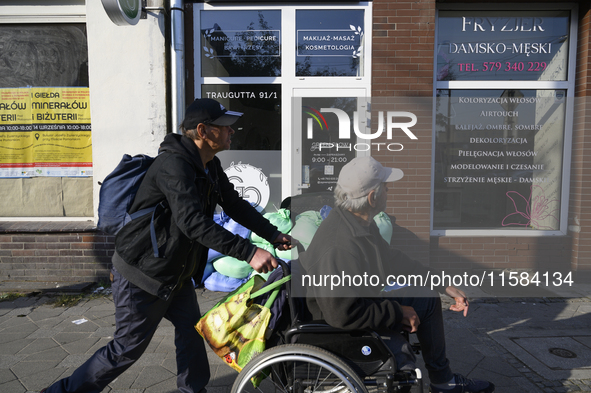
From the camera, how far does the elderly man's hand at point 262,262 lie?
2.13 metres

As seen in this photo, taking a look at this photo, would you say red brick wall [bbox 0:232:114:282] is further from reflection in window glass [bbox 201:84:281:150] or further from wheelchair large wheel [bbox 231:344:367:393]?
wheelchair large wheel [bbox 231:344:367:393]

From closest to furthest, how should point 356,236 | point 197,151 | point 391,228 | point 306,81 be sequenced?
point 356,236
point 197,151
point 391,228
point 306,81

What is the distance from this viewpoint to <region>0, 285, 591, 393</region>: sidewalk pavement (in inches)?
119

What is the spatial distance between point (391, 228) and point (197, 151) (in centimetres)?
306

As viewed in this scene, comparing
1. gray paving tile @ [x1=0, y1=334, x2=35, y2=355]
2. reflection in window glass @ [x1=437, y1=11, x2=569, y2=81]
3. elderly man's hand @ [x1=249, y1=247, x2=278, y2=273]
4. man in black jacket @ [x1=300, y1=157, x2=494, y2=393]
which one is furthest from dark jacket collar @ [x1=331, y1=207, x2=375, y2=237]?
reflection in window glass @ [x1=437, y1=11, x2=569, y2=81]

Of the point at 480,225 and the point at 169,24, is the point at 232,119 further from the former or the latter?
the point at 480,225

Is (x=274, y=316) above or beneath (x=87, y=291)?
above

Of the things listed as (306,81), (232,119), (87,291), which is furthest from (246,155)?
(232,119)

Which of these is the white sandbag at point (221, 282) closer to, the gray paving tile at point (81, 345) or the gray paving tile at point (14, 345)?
the gray paving tile at point (81, 345)

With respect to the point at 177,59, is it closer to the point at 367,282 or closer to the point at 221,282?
the point at 221,282

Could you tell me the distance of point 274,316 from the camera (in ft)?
7.38

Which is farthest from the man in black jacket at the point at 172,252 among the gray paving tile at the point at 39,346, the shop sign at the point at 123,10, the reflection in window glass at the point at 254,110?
the reflection in window glass at the point at 254,110

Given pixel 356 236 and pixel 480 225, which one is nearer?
pixel 356 236

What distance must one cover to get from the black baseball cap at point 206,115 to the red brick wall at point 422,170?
316 cm
